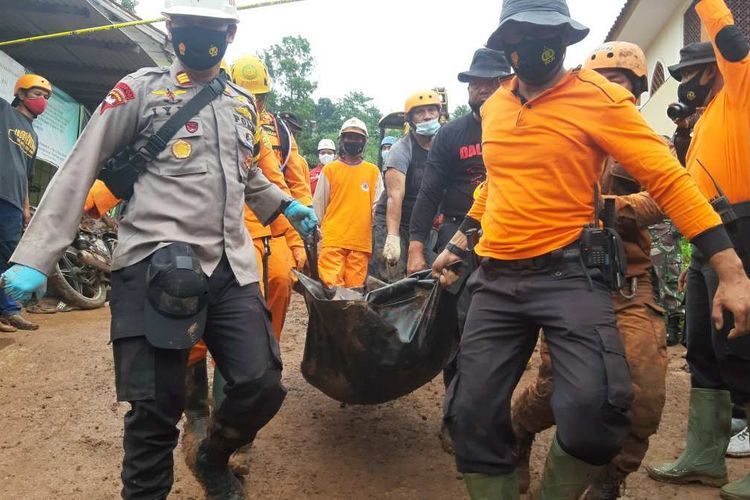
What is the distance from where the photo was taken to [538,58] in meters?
2.57

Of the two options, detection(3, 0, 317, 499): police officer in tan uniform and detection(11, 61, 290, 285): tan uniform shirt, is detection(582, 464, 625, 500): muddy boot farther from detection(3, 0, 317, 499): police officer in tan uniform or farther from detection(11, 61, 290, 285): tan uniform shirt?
detection(11, 61, 290, 285): tan uniform shirt

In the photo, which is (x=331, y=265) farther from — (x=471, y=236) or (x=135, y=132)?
(x=135, y=132)

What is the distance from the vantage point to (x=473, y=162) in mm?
4273

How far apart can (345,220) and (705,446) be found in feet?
12.5

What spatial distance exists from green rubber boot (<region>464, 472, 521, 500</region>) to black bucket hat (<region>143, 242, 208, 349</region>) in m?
1.14

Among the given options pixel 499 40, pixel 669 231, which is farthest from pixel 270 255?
pixel 669 231

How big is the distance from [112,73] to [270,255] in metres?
8.22

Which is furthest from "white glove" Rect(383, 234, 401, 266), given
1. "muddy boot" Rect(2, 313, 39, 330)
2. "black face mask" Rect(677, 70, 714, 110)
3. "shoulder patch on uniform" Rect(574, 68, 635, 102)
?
"muddy boot" Rect(2, 313, 39, 330)

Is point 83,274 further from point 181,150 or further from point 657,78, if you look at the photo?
point 657,78

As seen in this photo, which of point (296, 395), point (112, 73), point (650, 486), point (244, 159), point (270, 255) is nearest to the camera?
point (244, 159)

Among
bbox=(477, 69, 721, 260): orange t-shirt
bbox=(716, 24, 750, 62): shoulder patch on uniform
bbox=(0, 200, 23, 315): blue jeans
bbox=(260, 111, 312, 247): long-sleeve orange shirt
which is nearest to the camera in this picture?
bbox=(477, 69, 721, 260): orange t-shirt

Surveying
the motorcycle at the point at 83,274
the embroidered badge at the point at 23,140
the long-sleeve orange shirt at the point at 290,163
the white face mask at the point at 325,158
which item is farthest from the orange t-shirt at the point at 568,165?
the white face mask at the point at 325,158

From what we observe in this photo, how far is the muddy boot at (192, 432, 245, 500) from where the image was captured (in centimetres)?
294

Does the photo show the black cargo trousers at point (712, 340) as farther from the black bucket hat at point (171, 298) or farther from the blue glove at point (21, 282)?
the blue glove at point (21, 282)
